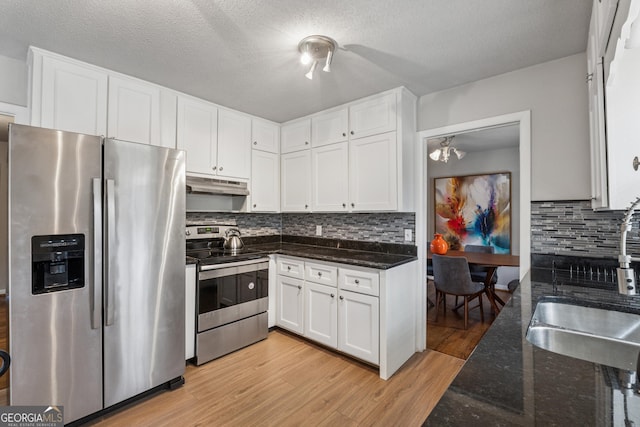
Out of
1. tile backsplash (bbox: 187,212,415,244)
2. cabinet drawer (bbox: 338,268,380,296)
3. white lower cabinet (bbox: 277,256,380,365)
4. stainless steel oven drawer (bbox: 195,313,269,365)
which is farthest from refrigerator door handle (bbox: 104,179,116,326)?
cabinet drawer (bbox: 338,268,380,296)

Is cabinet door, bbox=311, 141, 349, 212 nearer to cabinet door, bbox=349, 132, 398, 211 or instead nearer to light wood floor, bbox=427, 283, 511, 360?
cabinet door, bbox=349, 132, 398, 211

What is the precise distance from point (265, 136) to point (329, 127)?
830 millimetres

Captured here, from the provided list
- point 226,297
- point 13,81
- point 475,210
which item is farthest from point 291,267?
point 475,210

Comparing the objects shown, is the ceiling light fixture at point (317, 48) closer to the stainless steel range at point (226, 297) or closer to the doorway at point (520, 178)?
the doorway at point (520, 178)

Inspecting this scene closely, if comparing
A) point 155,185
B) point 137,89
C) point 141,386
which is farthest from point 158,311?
point 137,89

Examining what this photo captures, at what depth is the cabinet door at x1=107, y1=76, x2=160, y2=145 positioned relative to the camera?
87.8 inches

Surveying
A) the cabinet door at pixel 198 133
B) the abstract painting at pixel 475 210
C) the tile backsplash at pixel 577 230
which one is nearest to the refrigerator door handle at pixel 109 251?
the cabinet door at pixel 198 133

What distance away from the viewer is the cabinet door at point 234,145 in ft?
9.68

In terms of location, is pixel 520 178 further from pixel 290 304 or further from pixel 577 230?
pixel 290 304

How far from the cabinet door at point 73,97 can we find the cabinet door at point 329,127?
6.07 feet

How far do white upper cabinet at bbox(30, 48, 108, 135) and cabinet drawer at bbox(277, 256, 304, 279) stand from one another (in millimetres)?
1876

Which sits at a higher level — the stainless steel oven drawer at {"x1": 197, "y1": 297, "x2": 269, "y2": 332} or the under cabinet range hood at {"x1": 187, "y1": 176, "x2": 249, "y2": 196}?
the under cabinet range hood at {"x1": 187, "y1": 176, "x2": 249, "y2": 196}

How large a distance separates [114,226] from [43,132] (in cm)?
63

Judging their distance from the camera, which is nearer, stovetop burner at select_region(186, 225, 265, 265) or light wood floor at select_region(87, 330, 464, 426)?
light wood floor at select_region(87, 330, 464, 426)
